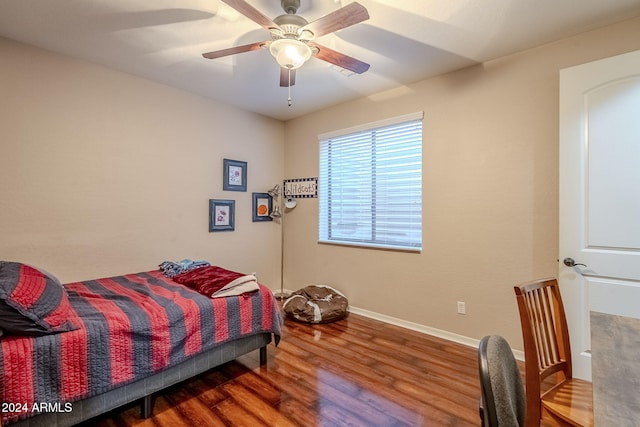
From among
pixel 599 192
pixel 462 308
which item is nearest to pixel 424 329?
pixel 462 308

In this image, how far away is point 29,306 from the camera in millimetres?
1532

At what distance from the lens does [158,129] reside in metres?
3.29

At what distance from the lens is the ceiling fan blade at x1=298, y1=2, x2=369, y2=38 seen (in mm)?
1562

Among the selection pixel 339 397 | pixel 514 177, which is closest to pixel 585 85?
pixel 514 177

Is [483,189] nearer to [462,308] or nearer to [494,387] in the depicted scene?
[462,308]

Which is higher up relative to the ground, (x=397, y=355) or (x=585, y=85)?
(x=585, y=85)

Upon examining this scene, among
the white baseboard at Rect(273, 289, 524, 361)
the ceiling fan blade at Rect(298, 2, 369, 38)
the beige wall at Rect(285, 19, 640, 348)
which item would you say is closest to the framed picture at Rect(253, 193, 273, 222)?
the beige wall at Rect(285, 19, 640, 348)

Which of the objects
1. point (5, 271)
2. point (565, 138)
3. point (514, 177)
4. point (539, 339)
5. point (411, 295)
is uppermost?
point (565, 138)

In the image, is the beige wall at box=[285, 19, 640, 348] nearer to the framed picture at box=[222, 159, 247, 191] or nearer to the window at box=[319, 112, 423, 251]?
the window at box=[319, 112, 423, 251]

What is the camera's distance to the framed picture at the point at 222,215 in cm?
374

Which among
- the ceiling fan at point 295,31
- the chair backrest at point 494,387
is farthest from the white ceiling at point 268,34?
the chair backrest at point 494,387

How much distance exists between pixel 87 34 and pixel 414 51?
8.52 feet

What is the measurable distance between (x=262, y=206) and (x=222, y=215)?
640 millimetres

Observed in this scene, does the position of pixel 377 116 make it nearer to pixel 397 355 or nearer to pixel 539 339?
pixel 397 355
